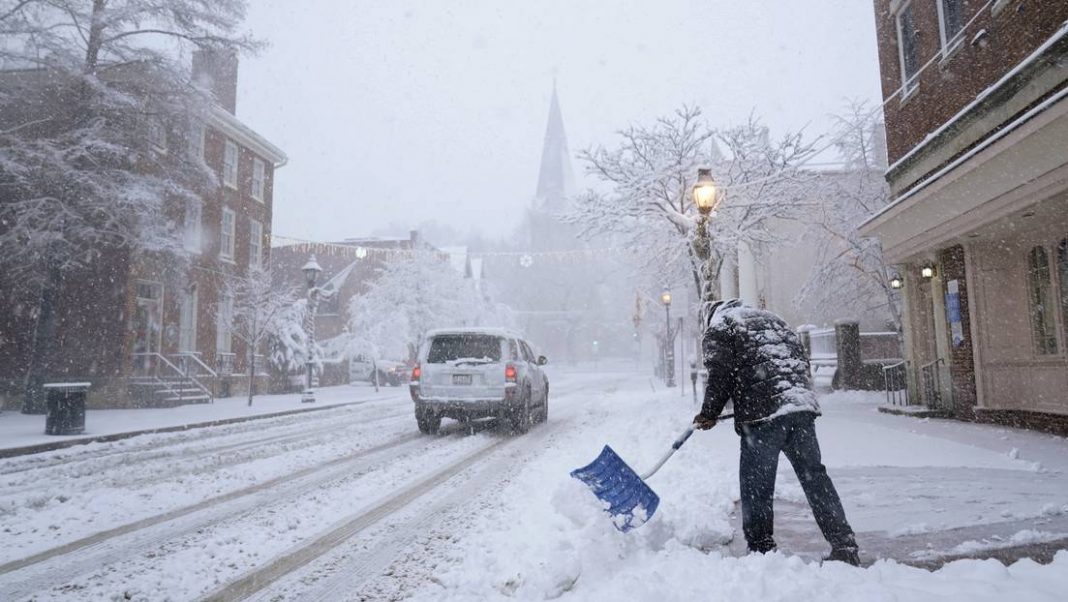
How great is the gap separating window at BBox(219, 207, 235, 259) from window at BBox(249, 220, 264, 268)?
116 cm

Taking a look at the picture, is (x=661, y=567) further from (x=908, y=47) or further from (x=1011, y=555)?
(x=908, y=47)

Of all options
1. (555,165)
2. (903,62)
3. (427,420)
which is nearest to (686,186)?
(903,62)

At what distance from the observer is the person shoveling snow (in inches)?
147

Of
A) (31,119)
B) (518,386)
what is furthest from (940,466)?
(31,119)

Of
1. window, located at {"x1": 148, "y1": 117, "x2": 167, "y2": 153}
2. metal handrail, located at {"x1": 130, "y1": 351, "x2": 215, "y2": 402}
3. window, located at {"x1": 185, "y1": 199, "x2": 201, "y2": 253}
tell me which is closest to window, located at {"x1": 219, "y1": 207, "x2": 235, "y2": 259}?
window, located at {"x1": 185, "y1": 199, "x2": 201, "y2": 253}

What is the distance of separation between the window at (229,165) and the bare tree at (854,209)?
21.7 m

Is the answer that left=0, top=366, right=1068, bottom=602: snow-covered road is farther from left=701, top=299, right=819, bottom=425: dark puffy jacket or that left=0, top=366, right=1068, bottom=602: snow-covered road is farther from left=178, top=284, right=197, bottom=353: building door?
left=178, top=284, right=197, bottom=353: building door

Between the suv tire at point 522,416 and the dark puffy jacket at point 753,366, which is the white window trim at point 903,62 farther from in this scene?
the dark puffy jacket at point 753,366

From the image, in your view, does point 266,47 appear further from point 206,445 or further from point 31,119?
point 206,445

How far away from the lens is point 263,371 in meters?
25.3

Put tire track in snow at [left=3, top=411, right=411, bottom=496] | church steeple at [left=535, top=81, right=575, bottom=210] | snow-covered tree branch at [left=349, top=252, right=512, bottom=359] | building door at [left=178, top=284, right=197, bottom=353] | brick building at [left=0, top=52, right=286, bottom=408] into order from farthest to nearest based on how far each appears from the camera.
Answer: church steeple at [left=535, top=81, right=575, bottom=210]
snow-covered tree branch at [left=349, top=252, right=512, bottom=359]
building door at [left=178, top=284, right=197, bottom=353]
brick building at [left=0, top=52, right=286, bottom=408]
tire track in snow at [left=3, top=411, right=411, bottom=496]

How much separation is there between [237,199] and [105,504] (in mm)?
21332

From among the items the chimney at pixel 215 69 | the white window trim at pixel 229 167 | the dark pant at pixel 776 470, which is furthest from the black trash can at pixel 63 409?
the white window trim at pixel 229 167

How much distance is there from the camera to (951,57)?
10.1m
